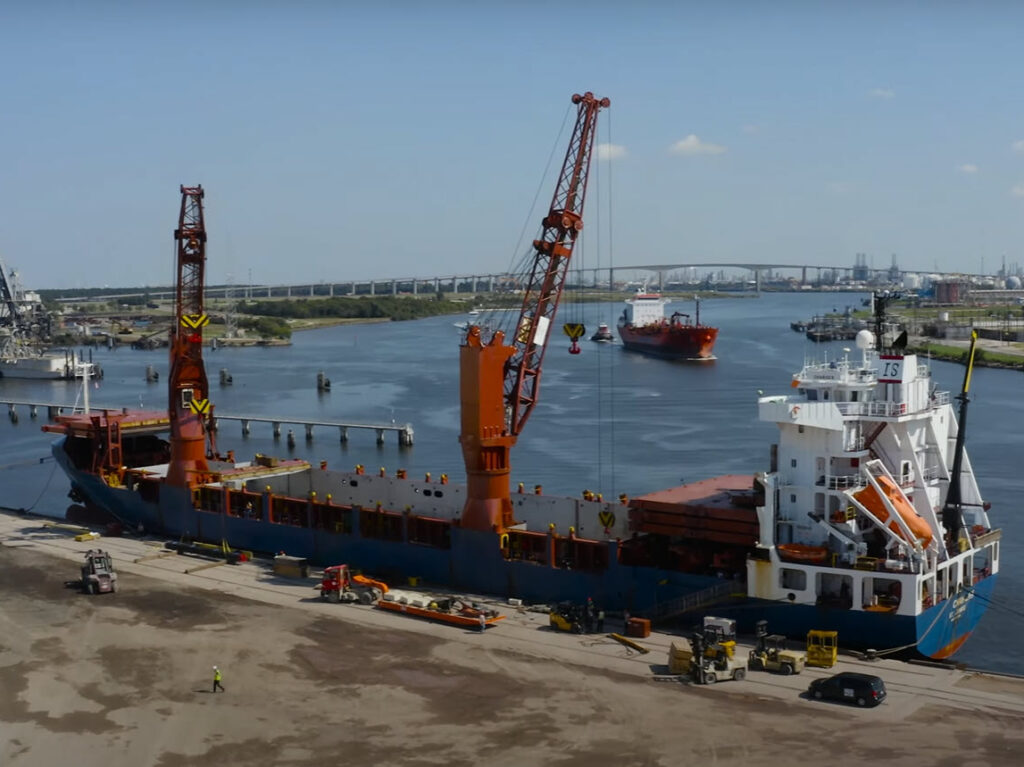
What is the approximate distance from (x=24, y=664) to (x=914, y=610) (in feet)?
70.7

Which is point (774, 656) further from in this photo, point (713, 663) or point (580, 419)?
point (580, 419)

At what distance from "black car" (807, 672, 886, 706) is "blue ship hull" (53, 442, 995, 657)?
3256 mm

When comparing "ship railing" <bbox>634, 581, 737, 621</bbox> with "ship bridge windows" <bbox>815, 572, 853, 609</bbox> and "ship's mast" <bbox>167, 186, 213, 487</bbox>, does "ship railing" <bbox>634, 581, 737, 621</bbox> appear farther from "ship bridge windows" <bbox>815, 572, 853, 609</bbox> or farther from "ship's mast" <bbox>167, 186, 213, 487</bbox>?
"ship's mast" <bbox>167, 186, 213, 487</bbox>

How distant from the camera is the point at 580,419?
81.3 metres

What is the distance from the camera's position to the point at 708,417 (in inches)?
3132

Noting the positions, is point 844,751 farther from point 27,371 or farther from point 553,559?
point 27,371

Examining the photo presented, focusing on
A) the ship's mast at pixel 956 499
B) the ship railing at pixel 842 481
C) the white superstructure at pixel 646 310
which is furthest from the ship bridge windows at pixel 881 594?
the white superstructure at pixel 646 310

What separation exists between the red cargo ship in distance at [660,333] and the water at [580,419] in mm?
2227

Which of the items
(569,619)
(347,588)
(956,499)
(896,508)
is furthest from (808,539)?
(347,588)

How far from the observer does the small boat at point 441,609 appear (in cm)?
3161

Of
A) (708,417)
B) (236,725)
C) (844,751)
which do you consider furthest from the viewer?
(708,417)

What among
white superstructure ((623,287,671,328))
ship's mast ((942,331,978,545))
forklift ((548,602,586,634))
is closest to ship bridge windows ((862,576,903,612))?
ship's mast ((942,331,978,545))

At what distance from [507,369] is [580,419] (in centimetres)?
4389

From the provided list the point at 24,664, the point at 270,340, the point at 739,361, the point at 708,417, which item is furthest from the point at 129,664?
the point at 270,340
